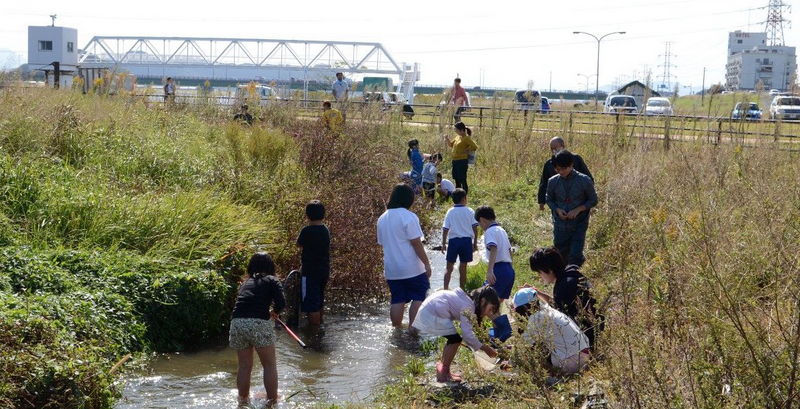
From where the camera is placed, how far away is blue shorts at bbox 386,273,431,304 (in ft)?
29.9

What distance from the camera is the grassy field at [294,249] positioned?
4773 millimetres

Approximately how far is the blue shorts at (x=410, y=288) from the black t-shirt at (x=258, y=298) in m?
2.30

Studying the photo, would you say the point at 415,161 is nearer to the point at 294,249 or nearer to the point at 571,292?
the point at 294,249

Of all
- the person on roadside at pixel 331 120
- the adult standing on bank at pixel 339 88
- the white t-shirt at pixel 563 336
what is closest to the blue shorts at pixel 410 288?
the white t-shirt at pixel 563 336

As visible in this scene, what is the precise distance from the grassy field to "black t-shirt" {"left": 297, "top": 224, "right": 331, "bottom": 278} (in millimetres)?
908

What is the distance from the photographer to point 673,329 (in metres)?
5.38

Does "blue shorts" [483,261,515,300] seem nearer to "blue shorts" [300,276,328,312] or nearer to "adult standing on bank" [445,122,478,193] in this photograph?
"blue shorts" [300,276,328,312]

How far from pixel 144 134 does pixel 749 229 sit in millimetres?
10361

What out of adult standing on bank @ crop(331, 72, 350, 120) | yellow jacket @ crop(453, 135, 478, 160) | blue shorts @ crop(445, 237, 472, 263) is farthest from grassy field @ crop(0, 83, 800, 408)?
adult standing on bank @ crop(331, 72, 350, 120)

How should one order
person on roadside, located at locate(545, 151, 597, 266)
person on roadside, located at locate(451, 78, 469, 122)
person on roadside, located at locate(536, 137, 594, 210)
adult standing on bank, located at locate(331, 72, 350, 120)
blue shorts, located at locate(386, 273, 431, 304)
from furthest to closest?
person on roadside, located at locate(451, 78, 469, 122)
adult standing on bank, located at locate(331, 72, 350, 120)
person on roadside, located at locate(536, 137, 594, 210)
person on roadside, located at locate(545, 151, 597, 266)
blue shorts, located at locate(386, 273, 431, 304)

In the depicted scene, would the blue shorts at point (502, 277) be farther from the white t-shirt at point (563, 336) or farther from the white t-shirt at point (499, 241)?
the white t-shirt at point (563, 336)

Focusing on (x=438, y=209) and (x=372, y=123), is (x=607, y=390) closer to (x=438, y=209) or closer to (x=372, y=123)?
(x=438, y=209)

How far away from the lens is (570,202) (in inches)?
386

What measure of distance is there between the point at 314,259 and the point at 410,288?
1.07 m
